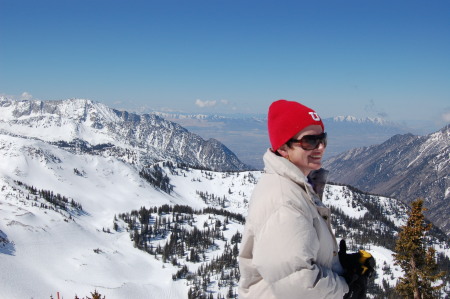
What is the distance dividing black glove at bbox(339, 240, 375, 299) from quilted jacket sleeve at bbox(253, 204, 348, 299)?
76cm

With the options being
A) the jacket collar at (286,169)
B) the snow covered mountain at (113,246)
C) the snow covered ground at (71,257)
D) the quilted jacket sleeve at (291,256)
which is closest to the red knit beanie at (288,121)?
the jacket collar at (286,169)

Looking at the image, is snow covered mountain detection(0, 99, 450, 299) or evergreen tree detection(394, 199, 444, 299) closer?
evergreen tree detection(394, 199, 444, 299)

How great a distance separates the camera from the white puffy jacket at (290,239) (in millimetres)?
3176

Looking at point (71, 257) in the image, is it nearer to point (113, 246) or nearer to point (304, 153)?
point (113, 246)

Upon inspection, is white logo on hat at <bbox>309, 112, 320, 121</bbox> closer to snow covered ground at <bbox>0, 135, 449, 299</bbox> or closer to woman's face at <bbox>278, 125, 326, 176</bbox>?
woman's face at <bbox>278, 125, 326, 176</bbox>

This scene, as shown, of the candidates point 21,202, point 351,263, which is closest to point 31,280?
point 21,202

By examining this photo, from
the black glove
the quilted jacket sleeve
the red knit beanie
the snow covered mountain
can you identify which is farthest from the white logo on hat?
the snow covered mountain

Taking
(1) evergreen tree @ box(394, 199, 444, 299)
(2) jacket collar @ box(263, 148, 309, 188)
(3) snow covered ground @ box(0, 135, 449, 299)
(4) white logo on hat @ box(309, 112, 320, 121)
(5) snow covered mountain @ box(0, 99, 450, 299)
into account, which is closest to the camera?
(2) jacket collar @ box(263, 148, 309, 188)

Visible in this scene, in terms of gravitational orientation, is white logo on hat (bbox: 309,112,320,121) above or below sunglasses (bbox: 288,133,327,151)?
above

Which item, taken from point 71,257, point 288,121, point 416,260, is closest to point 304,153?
point 288,121

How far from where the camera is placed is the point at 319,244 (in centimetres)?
A: 344

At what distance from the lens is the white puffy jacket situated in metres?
3.18

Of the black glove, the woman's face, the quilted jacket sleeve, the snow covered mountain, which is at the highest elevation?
the woman's face

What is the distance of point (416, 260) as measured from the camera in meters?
16.3
